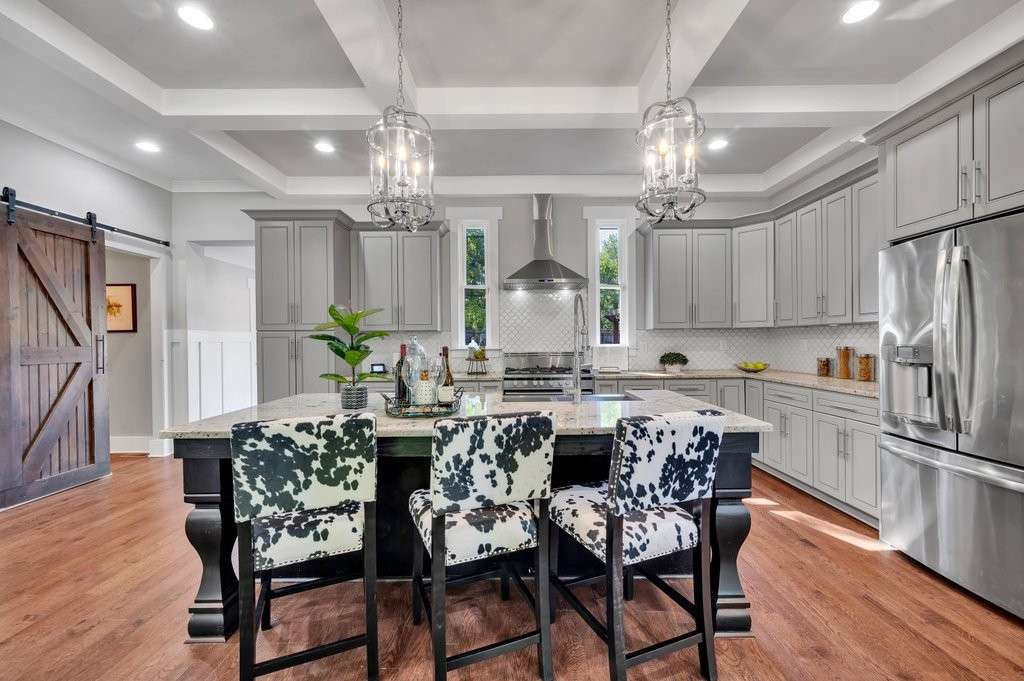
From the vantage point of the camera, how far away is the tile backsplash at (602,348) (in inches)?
206

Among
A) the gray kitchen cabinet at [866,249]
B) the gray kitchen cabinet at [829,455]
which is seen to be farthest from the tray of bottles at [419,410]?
the gray kitchen cabinet at [866,249]

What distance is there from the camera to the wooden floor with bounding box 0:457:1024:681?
5.99ft

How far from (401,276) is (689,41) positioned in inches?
132

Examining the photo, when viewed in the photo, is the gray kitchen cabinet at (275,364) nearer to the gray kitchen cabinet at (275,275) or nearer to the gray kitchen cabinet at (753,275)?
the gray kitchen cabinet at (275,275)

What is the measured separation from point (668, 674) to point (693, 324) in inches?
149

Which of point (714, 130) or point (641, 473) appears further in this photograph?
point (714, 130)

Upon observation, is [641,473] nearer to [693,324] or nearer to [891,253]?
[891,253]

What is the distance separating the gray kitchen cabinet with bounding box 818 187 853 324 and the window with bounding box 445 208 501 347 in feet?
10.2

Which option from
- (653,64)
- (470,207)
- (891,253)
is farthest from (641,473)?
(470,207)

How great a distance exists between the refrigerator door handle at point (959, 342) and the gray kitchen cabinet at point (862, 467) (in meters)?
0.77

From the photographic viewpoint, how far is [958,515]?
93.0 inches

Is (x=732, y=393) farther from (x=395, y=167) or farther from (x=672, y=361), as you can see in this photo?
(x=395, y=167)

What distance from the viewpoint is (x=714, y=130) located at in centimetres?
382

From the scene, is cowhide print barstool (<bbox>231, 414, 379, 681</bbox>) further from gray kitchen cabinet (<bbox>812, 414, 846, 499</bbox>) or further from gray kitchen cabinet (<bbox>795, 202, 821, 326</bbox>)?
gray kitchen cabinet (<bbox>795, 202, 821, 326</bbox>)
